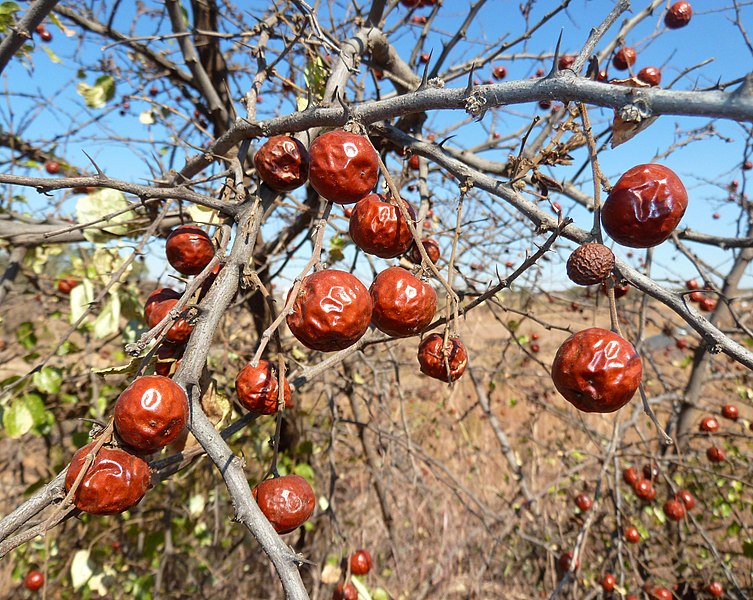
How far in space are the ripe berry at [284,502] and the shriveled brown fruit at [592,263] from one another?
883mm

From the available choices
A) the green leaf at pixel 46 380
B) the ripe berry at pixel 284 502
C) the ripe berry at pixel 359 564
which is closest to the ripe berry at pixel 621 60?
the ripe berry at pixel 284 502

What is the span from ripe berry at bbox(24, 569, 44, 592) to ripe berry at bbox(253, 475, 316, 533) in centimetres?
345

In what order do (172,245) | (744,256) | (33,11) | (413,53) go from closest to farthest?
1. (172,245)
2. (33,11)
3. (413,53)
4. (744,256)

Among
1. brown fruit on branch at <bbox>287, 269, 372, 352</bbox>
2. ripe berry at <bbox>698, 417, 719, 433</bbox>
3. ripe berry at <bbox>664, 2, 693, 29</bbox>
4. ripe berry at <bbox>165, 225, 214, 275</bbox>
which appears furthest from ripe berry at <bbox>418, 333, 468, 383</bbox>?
ripe berry at <bbox>698, 417, 719, 433</bbox>

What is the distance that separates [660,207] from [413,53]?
2.41m

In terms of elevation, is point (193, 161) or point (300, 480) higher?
point (193, 161)

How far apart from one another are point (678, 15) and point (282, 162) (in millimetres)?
3031

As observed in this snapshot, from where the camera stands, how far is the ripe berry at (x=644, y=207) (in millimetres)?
1043

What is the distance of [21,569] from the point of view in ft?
11.4

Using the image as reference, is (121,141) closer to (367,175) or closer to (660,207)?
(367,175)

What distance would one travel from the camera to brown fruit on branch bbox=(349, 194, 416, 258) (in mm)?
1195

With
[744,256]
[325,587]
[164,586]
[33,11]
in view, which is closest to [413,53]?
[33,11]

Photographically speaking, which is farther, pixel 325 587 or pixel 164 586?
pixel 164 586

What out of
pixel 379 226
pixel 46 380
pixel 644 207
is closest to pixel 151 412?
pixel 379 226
